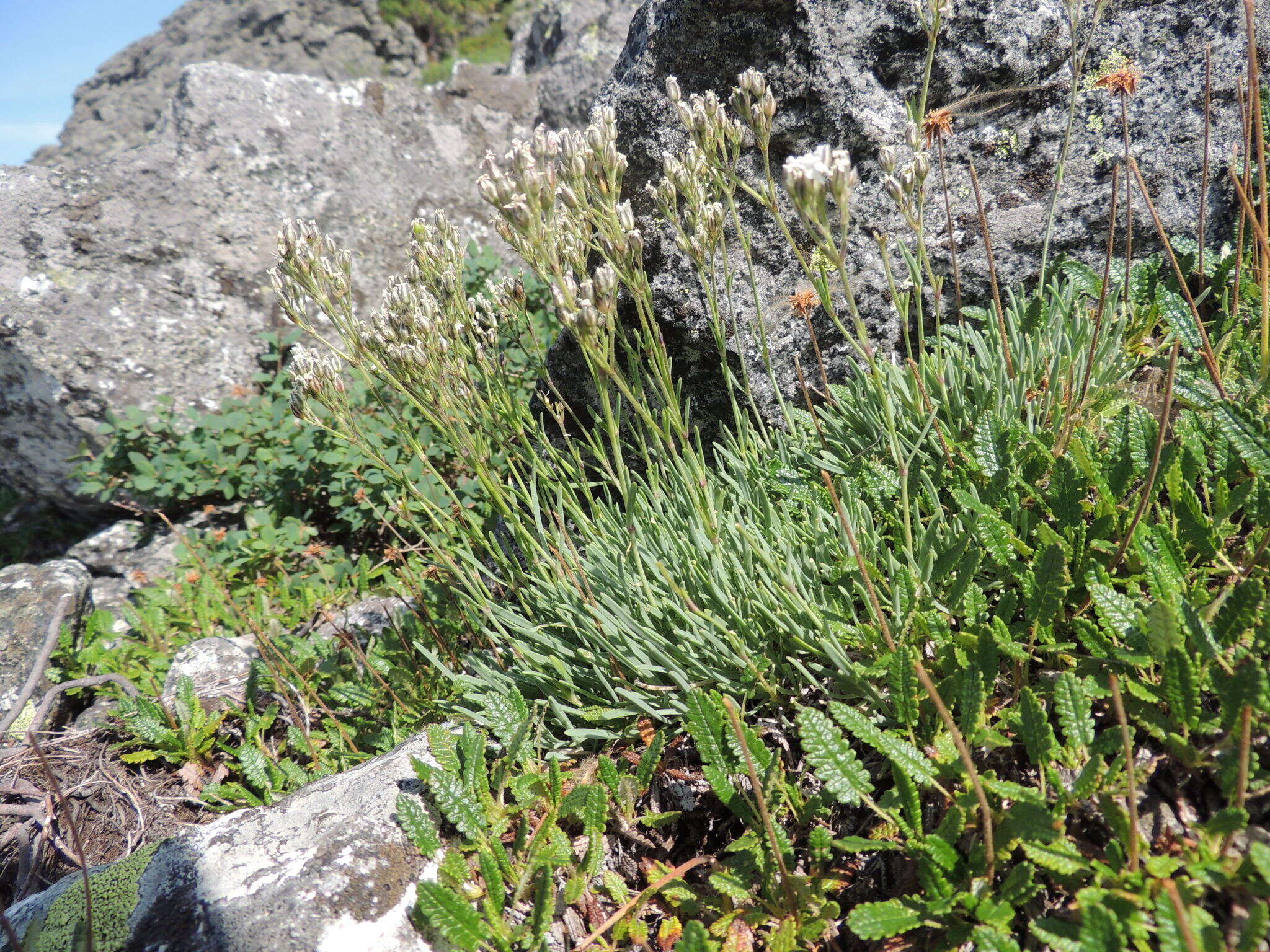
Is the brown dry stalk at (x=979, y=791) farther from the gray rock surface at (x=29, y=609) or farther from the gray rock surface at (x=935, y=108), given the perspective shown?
the gray rock surface at (x=29, y=609)

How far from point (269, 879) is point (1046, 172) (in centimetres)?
352

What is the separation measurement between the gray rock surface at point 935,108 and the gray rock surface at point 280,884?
6.73 feet

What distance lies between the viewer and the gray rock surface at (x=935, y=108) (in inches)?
109

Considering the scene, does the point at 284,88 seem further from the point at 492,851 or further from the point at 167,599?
the point at 492,851

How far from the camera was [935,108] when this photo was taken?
115 inches

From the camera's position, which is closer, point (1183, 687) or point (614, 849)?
point (1183, 687)

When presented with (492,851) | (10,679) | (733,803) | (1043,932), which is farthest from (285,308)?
(10,679)

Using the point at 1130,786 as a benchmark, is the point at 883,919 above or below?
below

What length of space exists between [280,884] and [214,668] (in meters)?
1.92

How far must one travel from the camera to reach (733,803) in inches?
67.6

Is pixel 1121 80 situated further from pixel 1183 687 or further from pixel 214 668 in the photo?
pixel 214 668

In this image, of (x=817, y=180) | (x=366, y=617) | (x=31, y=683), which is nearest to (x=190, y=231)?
(x=366, y=617)

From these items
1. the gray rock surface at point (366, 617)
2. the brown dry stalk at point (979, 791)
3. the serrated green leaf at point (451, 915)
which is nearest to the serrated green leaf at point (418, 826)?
the serrated green leaf at point (451, 915)

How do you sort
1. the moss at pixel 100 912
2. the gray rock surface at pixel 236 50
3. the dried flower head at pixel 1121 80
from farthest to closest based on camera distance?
the gray rock surface at pixel 236 50
the dried flower head at pixel 1121 80
the moss at pixel 100 912
